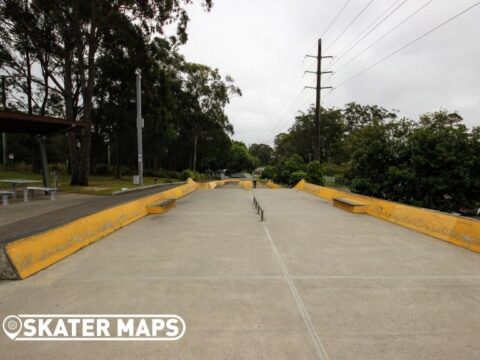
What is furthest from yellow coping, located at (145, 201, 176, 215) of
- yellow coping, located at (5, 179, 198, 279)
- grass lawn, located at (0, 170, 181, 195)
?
grass lawn, located at (0, 170, 181, 195)

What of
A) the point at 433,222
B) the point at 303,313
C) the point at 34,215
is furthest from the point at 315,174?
the point at 303,313

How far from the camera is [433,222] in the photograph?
24.2ft

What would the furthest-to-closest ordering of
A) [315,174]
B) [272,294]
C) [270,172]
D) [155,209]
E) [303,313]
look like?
1. [270,172]
2. [315,174]
3. [155,209]
4. [272,294]
5. [303,313]

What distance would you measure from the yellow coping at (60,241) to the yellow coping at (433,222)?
326 inches

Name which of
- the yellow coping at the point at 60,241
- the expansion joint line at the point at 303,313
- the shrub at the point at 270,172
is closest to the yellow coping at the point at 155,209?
the yellow coping at the point at 60,241

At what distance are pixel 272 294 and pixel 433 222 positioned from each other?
18.6 ft

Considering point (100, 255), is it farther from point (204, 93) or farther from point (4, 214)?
point (204, 93)

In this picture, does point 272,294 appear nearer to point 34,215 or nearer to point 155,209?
point 155,209

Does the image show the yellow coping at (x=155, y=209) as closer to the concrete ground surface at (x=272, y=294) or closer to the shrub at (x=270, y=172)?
the concrete ground surface at (x=272, y=294)

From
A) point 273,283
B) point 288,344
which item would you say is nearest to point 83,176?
point 273,283

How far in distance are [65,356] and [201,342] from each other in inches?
49.7

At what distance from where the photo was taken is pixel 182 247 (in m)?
6.32

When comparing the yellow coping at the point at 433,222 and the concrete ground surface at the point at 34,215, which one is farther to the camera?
the concrete ground surface at the point at 34,215

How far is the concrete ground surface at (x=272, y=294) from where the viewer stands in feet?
9.26
